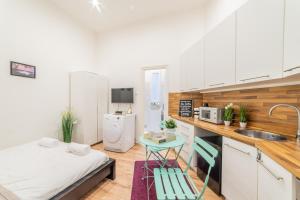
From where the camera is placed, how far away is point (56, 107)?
10.3 ft

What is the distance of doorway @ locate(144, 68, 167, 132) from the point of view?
3.76 meters

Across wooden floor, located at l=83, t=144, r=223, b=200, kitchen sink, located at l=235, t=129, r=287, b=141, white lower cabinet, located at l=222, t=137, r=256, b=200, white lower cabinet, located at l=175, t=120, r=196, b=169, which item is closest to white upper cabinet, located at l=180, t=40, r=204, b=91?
white lower cabinet, located at l=175, t=120, r=196, b=169

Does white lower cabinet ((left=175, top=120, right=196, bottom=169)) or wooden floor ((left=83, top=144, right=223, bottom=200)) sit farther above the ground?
white lower cabinet ((left=175, top=120, right=196, bottom=169))

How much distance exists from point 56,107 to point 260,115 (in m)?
3.83

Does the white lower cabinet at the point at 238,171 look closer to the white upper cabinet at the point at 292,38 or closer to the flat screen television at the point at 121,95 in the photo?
the white upper cabinet at the point at 292,38

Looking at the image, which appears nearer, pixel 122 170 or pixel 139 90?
pixel 122 170

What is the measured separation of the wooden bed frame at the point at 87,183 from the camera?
141 cm

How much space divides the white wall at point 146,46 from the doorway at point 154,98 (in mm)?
156

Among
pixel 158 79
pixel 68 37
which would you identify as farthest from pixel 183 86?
pixel 68 37

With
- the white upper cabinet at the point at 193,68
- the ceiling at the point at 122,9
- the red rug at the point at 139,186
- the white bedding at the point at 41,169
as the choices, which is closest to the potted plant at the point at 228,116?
the white upper cabinet at the point at 193,68

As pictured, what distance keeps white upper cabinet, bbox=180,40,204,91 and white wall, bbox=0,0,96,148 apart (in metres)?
2.81

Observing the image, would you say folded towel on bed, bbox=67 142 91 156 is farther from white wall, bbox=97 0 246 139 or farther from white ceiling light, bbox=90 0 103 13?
white ceiling light, bbox=90 0 103 13

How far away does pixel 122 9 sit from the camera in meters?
3.27

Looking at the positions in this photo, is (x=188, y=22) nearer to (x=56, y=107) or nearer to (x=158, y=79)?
(x=158, y=79)
